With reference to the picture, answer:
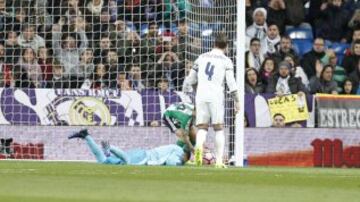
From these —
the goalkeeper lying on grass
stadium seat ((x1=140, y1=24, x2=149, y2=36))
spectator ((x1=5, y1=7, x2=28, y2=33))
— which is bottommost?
the goalkeeper lying on grass

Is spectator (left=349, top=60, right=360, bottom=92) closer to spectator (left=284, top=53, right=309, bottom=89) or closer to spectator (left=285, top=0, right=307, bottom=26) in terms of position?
spectator (left=284, top=53, right=309, bottom=89)

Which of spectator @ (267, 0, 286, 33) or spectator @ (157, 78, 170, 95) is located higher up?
spectator @ (267, 0, 286, 33)

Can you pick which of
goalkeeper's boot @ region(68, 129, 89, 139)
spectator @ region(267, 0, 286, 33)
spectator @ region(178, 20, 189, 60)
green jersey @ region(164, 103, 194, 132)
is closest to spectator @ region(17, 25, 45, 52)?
spectator @ region(178, 20, 189, 60)

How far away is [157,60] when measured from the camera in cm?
1719

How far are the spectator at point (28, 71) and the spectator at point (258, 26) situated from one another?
14.1ft

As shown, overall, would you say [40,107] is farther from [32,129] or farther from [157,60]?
[157,60]

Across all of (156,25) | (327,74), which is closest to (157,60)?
(156,25)

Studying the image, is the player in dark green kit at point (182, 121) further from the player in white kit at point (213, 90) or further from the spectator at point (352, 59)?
the spectator at point (352, 59)

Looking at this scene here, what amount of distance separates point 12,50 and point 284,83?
490 centimetres

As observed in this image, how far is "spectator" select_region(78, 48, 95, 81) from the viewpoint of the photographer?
672 inches

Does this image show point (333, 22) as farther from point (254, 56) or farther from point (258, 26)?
point (254, 56)

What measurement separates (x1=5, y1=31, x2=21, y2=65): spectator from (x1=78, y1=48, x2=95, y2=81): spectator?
1117mm

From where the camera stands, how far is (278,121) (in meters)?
16.6

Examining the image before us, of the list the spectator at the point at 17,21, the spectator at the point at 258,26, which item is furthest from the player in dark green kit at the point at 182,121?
the spectator at the point at 258,26
